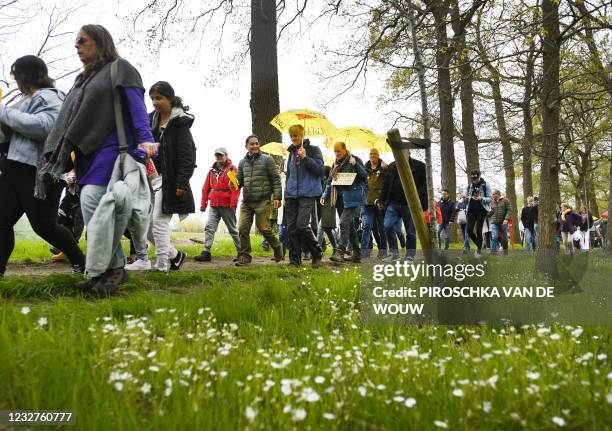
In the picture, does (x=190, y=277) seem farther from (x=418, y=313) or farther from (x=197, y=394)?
(x=197, y=394)

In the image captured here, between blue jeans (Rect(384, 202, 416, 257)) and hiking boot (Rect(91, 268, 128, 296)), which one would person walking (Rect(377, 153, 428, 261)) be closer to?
blue jeans (Rect(384, 202, 416, 257))

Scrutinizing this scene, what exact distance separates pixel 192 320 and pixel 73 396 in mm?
1325

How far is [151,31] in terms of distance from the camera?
11.5 metres

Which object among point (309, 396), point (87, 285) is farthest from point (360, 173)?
point (309, 396)

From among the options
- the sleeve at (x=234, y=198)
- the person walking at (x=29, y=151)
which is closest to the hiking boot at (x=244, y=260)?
the sleeve at (x=234, y=198)

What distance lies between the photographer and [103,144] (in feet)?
13.1

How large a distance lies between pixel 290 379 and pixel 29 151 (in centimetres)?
351

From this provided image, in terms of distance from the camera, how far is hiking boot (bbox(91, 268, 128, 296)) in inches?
158

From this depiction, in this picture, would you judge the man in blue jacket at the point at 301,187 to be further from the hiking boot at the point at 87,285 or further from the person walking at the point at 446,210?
the person walking at the point at 446,210

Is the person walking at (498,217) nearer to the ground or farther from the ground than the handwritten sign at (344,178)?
nearer to the ground

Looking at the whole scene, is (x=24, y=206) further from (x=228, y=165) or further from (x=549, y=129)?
(x=549, y=129)

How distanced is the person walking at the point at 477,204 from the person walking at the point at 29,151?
9.27 m

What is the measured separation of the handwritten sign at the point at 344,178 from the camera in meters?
8.09

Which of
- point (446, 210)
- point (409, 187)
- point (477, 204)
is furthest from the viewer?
point (446, 210)
